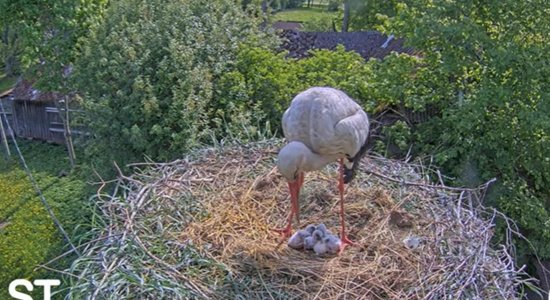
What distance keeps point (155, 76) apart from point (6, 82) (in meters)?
18.2

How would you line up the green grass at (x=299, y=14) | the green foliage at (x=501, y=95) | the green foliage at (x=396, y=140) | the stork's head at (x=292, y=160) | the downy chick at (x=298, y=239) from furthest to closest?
1. the green grass at (x=299, y=14)
2. the green foliage at (x=396, y=140)
3. the green foliage at (x=501, y=95)
4. the downy chick at (x=298, y=239)
5. the stork's head at (x=292, y=160)

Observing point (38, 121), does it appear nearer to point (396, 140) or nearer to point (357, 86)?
point (357, 86)

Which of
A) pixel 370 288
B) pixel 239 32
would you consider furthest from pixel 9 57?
pixel 370 288

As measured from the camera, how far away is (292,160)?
3479 millimetres

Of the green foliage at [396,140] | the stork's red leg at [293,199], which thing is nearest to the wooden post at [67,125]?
the green foliage at [396,140]

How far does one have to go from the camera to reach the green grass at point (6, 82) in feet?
70.7

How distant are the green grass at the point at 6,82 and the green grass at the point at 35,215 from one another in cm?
798

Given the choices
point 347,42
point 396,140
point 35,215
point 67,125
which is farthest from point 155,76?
point 347,42

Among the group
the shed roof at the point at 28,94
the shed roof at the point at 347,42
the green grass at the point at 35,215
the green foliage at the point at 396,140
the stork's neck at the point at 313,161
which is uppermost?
the stork's neck at the point at 313,161

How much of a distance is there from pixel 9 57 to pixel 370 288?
18819 mm

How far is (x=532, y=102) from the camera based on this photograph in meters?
5.89

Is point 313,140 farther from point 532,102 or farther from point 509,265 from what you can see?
point 532,102

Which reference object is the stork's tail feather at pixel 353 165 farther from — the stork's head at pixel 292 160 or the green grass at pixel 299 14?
the green grass at pixel 299 14

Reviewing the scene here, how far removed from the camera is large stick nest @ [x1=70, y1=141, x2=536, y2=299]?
3252mm
